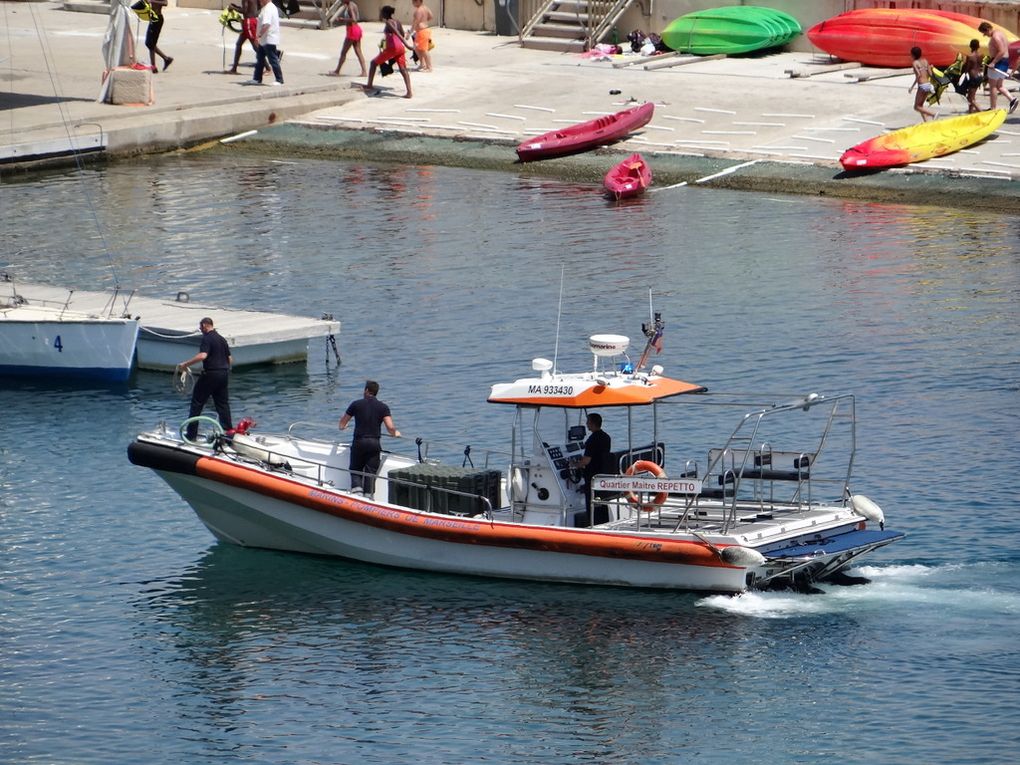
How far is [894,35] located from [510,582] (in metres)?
28.2

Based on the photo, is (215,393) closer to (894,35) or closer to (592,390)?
(592,390)

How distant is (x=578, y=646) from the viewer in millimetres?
18359

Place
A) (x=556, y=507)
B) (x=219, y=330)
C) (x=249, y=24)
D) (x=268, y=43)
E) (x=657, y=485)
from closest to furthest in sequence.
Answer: (x=657, y=485) → (x=556, y=507) → (x=219, y=330) → (x=268, y=43) → (x=249, y=24)

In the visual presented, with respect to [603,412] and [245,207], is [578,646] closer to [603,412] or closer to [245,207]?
[603,412]

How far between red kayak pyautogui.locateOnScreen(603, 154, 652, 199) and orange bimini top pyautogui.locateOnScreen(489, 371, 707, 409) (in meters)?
19.8

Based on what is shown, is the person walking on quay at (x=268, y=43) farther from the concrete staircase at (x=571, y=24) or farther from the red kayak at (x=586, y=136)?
the red kayak at (x=586, y=136)

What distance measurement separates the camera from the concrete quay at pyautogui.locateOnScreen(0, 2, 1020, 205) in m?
39.5

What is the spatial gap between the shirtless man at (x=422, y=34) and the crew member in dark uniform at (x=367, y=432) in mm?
28045

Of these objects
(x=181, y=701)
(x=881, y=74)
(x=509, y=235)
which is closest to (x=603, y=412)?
(x=181, y=701)

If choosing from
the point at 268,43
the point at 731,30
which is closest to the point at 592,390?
the point at 268,43

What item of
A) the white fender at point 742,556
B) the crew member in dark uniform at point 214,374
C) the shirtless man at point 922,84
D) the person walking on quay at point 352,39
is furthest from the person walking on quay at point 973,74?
the white fender at point 742,556

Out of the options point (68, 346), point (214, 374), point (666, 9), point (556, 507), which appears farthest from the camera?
point (666, 9)

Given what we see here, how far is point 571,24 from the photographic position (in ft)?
167

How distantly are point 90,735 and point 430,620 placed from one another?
3841 millimetres
